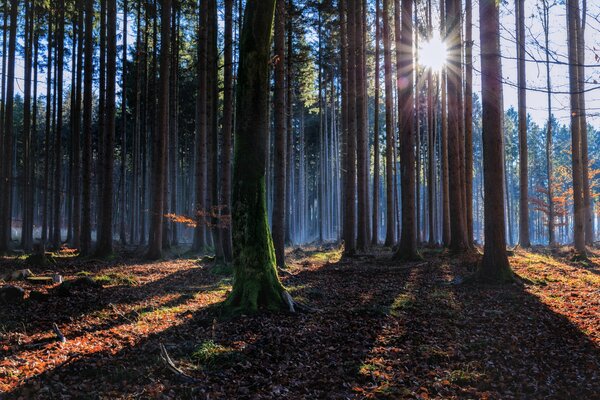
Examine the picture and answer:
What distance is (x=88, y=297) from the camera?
8.68 meters

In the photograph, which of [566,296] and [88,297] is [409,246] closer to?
[566,296]

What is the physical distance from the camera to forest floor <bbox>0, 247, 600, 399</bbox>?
4.34 m

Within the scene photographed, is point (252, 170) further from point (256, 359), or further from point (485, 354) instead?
point (485, 354)

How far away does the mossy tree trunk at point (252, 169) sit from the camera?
23.7 feet

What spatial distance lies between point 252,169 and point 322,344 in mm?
3174

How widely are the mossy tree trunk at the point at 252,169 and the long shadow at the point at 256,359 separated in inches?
25.3

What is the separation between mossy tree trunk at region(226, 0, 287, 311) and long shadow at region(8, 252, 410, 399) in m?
0.64

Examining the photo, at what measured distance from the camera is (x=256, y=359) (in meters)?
5.11

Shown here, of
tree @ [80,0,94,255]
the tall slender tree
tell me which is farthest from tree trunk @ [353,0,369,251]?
tree @ [80,0,94,255]

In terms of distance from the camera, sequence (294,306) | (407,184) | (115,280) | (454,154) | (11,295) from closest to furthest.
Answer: (294,306)
(11,295)
(115,280)
(407,184)
(454,154)

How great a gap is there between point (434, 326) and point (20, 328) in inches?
252

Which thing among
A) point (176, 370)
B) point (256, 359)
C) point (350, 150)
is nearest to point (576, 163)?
point (350, 150)

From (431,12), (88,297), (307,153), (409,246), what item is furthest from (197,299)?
(307,153)

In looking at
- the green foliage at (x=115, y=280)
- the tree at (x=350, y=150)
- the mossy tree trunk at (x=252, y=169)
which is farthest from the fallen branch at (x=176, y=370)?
the tree at (x=350, y=150)
